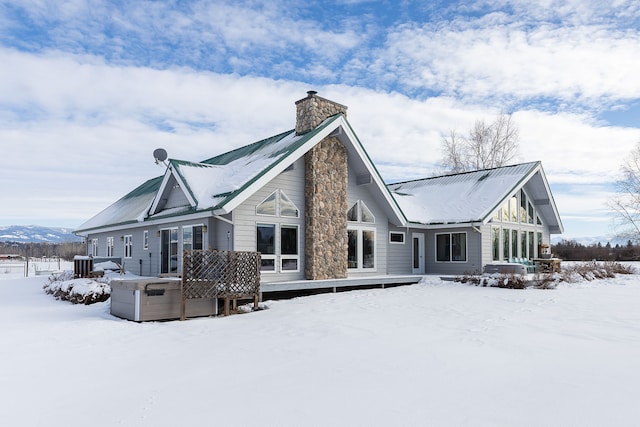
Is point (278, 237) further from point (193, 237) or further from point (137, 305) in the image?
point (137, 305)

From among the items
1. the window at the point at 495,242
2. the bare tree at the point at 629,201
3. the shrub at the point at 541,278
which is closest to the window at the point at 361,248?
the shrub at the point at 541,278

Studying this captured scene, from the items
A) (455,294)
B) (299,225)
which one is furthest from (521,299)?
(299,225)

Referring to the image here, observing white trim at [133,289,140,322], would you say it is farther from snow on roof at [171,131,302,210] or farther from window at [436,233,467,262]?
window at [436,233,467,262]

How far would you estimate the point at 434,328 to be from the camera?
877cm

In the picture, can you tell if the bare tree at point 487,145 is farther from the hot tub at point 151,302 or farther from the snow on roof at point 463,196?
the hot tub at point 151,302

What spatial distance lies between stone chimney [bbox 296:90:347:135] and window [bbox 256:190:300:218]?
258cm

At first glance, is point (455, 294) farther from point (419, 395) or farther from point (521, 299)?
point (419, 395)

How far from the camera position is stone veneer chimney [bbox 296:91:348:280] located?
14867mm

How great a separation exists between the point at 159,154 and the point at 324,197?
22.4 feet

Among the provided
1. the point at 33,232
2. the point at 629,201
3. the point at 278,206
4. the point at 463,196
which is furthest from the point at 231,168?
the point at 33,232

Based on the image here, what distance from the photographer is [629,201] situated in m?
34.2

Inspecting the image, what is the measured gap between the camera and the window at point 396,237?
18.9 m

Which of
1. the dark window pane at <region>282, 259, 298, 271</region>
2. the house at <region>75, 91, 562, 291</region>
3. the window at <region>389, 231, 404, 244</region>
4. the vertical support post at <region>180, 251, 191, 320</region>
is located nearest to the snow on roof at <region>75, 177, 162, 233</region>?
the house at <region>75, 91, 562, 291</region>

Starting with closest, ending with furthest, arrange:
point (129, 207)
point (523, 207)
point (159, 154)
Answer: point (159, 154), point (129, 207), point (523, 207)
